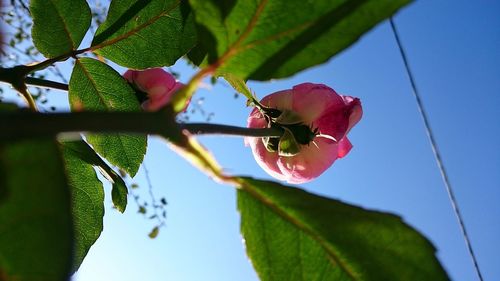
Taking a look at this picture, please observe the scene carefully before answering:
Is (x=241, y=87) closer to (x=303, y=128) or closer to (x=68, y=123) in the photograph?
(x=303, y=128)

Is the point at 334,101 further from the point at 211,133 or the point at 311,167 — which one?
the point at 211,133

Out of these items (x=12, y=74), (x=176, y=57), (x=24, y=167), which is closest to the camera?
(x=24, y=167)

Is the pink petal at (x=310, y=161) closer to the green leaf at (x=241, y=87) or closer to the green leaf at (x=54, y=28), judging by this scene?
the green leaf at (x=241, y=87)

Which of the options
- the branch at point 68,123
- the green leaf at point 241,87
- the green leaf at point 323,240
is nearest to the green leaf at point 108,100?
the green leaf at point 241,87

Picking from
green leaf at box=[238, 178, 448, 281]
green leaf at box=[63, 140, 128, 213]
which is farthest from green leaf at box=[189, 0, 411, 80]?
green leaf at box=[63, 140, 128, 213]

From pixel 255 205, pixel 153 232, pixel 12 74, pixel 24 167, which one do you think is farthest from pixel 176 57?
pixel 153 232

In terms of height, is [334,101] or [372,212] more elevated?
[334,101]
